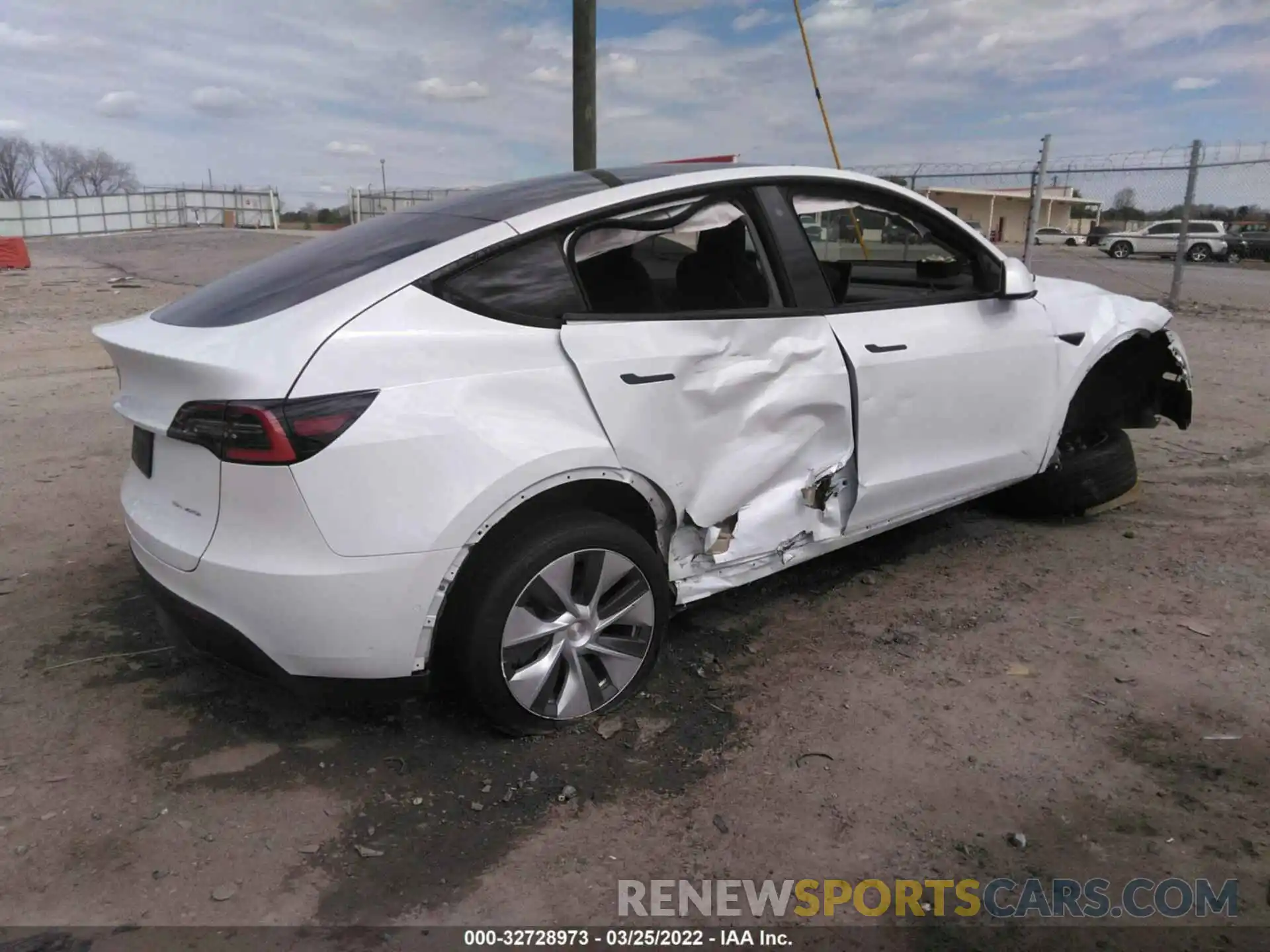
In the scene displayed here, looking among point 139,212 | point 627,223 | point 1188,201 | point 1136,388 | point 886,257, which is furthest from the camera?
point 139,212

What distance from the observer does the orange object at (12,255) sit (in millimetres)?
22547

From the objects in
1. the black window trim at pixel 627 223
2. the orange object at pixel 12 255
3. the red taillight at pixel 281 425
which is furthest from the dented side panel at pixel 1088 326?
the orange object at pixel 12 255

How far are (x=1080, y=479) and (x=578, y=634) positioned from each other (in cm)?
302

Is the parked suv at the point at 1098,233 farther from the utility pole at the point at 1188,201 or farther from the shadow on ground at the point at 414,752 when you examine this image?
the shadow on ground at the point at 414,752

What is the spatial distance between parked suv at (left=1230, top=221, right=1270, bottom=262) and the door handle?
3637 cm

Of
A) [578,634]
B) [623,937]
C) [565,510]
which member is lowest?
[623,937]

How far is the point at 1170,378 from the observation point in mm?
4789

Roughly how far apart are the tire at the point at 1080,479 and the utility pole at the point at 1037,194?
836 cm

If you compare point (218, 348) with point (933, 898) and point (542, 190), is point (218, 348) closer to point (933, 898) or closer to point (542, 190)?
point (542, 190)

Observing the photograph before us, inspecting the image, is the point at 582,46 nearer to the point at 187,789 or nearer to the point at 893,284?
the point at 893,284

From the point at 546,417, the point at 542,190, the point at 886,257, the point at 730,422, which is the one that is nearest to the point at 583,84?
the point at 886,257

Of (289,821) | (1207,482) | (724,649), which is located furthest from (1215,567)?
(289,821)

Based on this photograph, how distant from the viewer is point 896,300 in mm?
3691

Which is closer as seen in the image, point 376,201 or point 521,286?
point 521,286
